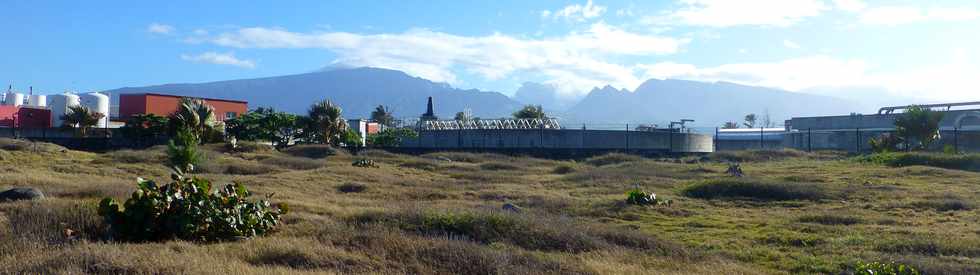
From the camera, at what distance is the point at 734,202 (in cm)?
1969

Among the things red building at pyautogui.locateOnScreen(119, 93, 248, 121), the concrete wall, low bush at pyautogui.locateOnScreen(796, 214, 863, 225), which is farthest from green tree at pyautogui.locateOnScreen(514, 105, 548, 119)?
low bush at pyautogui.locateOnScreen(796, 214, 863, 225)

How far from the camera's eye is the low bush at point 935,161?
33.0 m

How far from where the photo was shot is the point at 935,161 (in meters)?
34.3

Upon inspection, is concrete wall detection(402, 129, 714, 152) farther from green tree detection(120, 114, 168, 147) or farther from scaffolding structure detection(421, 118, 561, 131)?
green tree detection(120, 114, 168, 147)

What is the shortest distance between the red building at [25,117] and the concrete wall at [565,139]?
32355 millimetres

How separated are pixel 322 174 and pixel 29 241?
717 inches

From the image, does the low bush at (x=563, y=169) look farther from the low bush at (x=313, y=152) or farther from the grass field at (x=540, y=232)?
the low bush at (x=313, y=152)

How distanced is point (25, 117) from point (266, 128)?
883 inches

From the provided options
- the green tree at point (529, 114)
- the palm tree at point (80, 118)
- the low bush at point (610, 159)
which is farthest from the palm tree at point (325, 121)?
the green tree at point (529, 114)

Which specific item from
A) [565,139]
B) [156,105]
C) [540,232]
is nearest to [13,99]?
[156,105]

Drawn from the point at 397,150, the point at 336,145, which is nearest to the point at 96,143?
the point at 336,145

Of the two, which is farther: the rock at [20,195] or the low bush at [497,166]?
the low bush at [497,166]

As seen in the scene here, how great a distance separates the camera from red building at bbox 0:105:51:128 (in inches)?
2438

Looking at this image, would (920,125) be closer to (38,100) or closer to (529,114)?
(529,114)
